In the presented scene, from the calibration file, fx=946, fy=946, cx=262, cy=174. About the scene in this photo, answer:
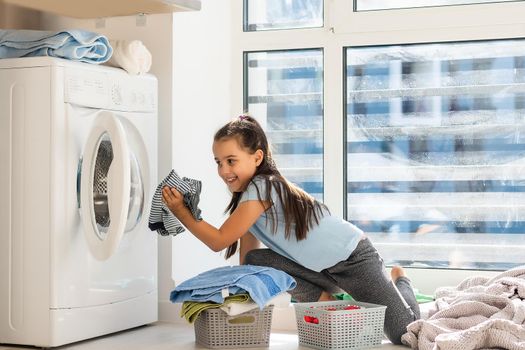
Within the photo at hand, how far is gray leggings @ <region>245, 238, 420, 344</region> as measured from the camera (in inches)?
115

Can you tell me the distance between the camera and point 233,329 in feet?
9.28

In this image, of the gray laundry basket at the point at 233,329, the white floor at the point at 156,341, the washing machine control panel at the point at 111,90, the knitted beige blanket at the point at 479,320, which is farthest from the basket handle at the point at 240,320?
the washing machine control panel at the point at 111,90

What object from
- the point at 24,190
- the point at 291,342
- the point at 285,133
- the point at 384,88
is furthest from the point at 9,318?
the point at 384,88

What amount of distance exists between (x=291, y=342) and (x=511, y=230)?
0.96 metres

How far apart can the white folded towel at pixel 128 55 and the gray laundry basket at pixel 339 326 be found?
976mm

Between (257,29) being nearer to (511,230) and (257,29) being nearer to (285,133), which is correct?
(285,133)

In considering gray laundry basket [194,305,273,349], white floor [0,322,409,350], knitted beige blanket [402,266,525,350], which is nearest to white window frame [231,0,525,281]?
knitted beige blanket [402,266,525,350]

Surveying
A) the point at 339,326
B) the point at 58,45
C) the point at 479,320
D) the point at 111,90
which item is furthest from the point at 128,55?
the point at 479,320

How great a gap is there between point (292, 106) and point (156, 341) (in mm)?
1189

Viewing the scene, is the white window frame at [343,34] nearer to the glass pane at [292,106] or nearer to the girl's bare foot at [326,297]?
the glass pane at [292,106]

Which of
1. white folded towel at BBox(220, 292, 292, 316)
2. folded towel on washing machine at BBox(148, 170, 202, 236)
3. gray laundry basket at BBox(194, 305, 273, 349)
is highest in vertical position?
folded towel on washing machine at BBox(148, 170, 202, 236)

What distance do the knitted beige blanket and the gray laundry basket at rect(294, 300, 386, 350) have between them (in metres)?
0.10

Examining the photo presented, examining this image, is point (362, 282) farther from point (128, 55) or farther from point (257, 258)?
point (128, 55)

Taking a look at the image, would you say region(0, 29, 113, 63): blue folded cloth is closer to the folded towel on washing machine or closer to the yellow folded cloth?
the folded towel on washing machine
